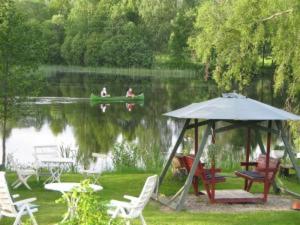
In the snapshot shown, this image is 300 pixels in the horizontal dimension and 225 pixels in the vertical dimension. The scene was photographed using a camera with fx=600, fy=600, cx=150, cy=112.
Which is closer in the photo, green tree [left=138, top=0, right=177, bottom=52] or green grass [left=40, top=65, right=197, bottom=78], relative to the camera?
green grass [left=40, top=65, right=197, bottom=78]

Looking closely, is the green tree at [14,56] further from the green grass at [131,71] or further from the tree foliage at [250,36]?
the green grass at [131,71]

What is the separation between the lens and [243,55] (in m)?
18.0

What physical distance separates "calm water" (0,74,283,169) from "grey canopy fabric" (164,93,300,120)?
6.23 meters

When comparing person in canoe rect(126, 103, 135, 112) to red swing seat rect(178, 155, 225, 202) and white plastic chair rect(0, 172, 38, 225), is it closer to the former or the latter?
red swing seat rect(178, 155, 225, 202)

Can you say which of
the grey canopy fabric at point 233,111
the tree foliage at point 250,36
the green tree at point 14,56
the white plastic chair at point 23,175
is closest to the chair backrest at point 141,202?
the grey canopy fabric at point 233,111

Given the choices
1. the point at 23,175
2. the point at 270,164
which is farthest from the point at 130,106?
the point at 270,164

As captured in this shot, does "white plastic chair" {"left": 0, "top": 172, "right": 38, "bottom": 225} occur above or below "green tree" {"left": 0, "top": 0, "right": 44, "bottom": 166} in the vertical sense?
below

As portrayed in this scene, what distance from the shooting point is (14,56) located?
61.3 ft

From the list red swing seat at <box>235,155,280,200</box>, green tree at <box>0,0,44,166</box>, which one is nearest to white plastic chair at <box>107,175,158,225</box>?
red swing seat at <box>235,155,280,200</box>

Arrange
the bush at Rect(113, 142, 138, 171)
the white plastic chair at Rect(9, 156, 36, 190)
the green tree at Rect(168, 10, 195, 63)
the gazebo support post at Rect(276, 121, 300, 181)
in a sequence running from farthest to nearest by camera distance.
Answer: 1. the green tree at Rect(168, 10, 195, 63)
2. the bush at Rect(113, 142, 138, 171)
3. the white plastic chair at Rect(9, 156, 36, 190)
4. the gazebo support post at Rect(276, 121, 300, 181)

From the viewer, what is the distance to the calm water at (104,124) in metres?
22.6

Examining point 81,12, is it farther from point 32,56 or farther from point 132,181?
point 132,181

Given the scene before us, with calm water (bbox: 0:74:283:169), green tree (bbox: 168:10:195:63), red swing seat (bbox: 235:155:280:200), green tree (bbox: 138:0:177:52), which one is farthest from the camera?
green tree (bbox: 138:0:177:52)

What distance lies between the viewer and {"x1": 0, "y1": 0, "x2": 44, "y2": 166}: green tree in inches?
727
